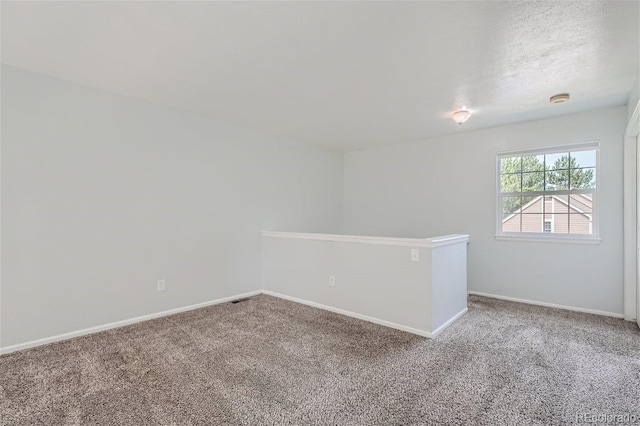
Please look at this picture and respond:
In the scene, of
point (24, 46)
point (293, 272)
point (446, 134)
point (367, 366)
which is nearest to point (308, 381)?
point (367, 366)

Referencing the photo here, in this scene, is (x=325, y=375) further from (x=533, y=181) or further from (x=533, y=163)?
(x=533, y=163)

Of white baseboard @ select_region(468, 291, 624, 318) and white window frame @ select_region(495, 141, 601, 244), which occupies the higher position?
→ white window frame @ select_region(495, 141, 601, 244)

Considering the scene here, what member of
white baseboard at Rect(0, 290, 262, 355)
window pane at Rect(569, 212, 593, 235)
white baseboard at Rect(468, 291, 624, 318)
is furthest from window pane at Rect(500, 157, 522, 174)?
white baseboard at Rect(0, 290, 262, 355)

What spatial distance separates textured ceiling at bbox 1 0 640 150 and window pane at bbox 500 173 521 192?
0.92 meters

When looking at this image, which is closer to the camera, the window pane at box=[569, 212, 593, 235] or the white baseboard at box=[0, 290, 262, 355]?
the white baseboard at box=[0, 290, 262, 355]

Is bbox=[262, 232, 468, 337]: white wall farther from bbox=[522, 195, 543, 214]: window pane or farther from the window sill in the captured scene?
bbox=[522, 195, 543, 214]: window pane

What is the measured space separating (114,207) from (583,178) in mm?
5330

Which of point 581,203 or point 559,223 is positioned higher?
point 581,203

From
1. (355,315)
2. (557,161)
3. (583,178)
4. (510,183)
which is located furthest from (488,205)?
(355,315)

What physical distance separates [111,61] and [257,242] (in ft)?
8.79

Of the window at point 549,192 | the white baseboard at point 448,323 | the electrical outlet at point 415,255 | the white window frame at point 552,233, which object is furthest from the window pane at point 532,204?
the electrical outlet at point 415,255

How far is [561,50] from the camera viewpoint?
2250 millimetres

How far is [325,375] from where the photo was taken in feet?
7.26

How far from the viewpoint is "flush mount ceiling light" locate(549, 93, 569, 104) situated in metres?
3.08
